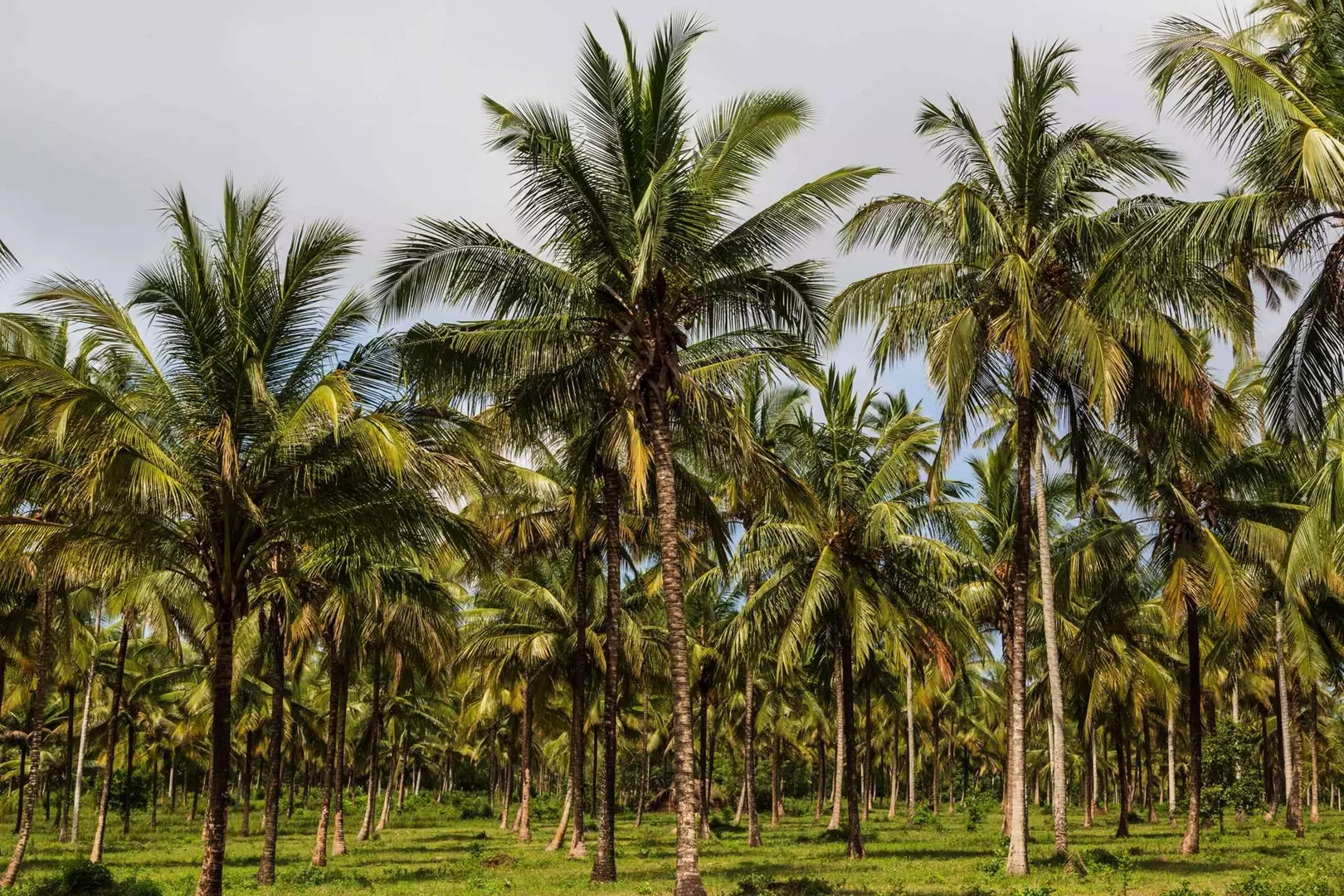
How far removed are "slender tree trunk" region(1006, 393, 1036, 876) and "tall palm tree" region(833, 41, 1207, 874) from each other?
29mm

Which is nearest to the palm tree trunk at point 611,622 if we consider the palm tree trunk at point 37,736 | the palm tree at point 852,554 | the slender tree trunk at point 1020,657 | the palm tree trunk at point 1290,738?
the palm tree at point 852,554

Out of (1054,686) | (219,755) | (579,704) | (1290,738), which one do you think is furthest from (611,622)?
(1290,738)

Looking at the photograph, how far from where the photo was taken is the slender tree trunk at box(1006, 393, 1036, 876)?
17.8m

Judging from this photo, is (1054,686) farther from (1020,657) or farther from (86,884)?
(86,884)

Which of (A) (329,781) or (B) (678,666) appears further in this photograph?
(A) (329,781)

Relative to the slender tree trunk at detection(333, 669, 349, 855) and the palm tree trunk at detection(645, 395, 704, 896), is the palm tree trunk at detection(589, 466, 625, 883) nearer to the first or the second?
the palm tree trunk at detection(645, 395, 704, 896)

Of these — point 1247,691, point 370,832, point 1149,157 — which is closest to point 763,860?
point 1149,157

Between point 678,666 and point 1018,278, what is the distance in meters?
7.68

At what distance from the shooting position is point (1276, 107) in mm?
10367

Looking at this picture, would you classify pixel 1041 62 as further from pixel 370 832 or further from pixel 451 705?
pixel 451 705

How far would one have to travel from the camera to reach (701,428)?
17.0 m

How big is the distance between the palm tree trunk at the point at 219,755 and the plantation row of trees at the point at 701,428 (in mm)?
56

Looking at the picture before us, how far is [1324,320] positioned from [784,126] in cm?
696

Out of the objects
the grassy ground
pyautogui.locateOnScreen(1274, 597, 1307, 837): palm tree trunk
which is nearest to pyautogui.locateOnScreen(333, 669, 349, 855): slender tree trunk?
the grassy ground
